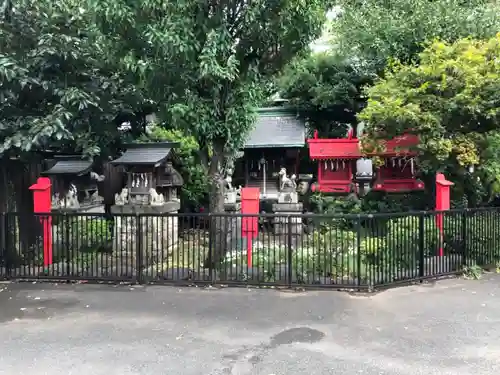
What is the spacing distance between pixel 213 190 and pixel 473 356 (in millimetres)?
4808

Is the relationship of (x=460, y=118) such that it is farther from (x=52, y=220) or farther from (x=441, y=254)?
(x=52, y=220)

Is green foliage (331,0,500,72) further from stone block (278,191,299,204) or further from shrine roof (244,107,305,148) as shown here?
stone block (278,191,299,204)

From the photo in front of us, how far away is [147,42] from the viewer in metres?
A: 6.64

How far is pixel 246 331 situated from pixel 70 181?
28.1ft

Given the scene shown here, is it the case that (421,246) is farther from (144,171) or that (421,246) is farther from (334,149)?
(144,171)

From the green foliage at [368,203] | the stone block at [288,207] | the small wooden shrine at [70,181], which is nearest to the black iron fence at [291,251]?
the small wooden shrine at [70,181]

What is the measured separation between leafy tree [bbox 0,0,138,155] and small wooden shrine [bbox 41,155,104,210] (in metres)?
3.34

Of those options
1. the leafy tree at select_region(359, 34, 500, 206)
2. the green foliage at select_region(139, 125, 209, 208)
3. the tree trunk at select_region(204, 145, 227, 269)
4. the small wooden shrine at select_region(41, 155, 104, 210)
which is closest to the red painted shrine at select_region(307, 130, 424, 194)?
the leafy tree at select_region(359, 34, 500, 206)

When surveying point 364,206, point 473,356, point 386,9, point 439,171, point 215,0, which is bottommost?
point 473,356

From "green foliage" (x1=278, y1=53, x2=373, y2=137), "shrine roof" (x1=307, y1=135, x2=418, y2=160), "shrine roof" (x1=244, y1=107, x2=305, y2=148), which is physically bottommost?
"shrine roof" (x1=307, y1=135, x2=418, y2=160)

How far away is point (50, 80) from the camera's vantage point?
7504 mm

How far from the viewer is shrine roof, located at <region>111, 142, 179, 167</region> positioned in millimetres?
10445

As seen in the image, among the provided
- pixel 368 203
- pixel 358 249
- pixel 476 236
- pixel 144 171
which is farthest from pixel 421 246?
pixel 144 171

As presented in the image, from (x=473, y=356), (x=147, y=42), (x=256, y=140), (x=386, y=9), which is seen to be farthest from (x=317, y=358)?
(x=386, y=9)
